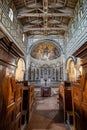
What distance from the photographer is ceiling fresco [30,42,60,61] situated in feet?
60.6

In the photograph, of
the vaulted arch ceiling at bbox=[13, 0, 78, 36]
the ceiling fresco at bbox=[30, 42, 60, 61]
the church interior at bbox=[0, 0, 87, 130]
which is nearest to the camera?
the church interior at bbox=[0, 0, 87, 130]

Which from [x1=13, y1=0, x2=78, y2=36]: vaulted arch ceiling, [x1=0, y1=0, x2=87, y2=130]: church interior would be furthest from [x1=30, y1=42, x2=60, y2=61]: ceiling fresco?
[x1=13, y1=0, x2=78, y2=36]: vaulted arch ceiling

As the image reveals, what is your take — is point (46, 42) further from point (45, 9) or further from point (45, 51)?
point (45, 9)

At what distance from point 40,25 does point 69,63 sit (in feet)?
21.3

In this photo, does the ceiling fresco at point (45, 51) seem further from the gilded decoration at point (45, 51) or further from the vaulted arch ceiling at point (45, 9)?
the vaulted arch ceiling at point (45, 9)

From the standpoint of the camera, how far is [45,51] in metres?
18.8

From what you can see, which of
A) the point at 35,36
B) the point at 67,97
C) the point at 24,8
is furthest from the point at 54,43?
the point at 67,97

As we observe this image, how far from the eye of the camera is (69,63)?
52.4 ft

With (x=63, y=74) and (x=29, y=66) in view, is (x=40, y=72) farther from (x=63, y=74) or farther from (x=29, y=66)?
(x=63, y=74)

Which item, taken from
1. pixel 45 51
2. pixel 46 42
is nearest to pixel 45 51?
pixel 45 51

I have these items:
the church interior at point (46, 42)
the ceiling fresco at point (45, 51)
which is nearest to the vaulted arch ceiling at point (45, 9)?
the church interior at point (46, 42)

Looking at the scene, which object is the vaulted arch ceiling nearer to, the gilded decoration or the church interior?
the church interior

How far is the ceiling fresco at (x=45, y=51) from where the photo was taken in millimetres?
18484

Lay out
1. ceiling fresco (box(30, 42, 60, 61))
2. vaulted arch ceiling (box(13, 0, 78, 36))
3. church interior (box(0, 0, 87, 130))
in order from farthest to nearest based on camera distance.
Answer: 1. ceiling fresco (box(30, 42, 60, 61))
2. vaulted arch ceiling (box(13, 0, 78, 36))
3. church interior (box(0, 0, 87, 130))
